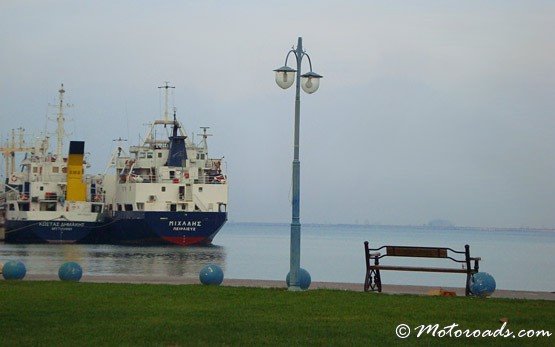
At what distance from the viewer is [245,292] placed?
59.6 feet

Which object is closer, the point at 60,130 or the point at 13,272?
the point at 13,272

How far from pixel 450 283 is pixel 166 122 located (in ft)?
184

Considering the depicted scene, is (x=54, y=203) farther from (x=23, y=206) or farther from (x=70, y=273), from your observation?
(x=70, y=273)

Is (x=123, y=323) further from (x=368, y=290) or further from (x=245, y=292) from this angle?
(x=368, y=290)

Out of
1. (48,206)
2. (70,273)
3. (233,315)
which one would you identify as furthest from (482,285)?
(48,206)

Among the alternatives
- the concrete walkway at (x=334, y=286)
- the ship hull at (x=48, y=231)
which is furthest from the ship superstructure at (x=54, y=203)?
the concrete walkway at (x=334, y=286)

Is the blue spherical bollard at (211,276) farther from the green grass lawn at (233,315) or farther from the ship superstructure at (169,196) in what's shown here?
the ship superstructure at (169,196)

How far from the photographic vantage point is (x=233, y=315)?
1465 cm

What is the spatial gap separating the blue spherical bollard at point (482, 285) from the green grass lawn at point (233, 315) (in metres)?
0.96

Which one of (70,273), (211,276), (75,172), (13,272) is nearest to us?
(211,276)

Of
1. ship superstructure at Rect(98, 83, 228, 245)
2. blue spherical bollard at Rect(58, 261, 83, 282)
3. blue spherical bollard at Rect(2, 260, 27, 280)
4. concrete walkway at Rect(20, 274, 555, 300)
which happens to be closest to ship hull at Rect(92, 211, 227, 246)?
ship superstructure at Rect(98, 83, 228, 245)

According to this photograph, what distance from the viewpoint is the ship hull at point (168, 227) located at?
261ft

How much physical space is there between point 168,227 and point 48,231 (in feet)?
36.0

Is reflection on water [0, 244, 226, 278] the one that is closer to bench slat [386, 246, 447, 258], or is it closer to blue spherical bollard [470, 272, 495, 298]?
bench slat [386, 246, 447, 258]
